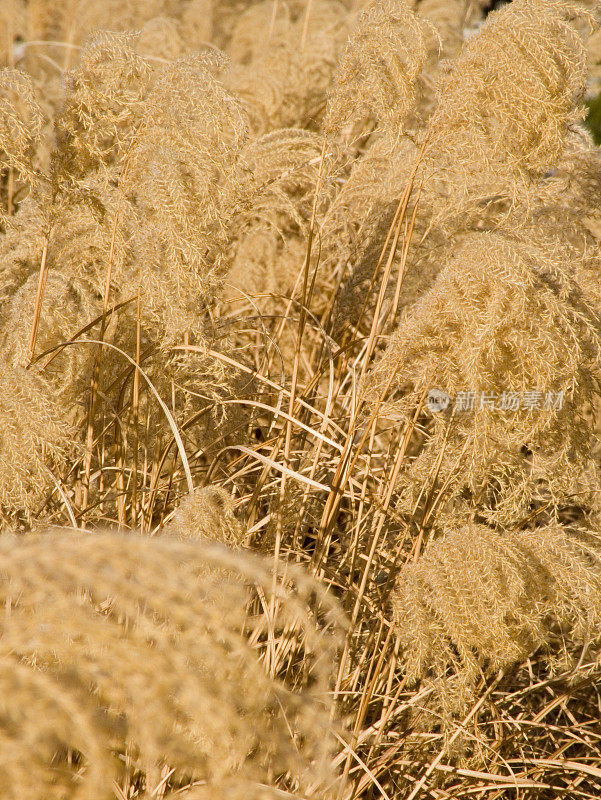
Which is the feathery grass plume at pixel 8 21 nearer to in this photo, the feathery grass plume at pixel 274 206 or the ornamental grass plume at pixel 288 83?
the ornamental grass plume at pixel 288 83

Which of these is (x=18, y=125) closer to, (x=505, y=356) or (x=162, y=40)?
(x=505, y=356)

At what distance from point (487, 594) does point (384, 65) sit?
49.8 inches

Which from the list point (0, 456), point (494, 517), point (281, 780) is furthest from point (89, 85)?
point (281, 780)

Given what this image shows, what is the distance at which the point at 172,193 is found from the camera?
1.53 m

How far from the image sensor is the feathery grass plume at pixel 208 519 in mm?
1348

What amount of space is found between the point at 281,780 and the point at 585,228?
1.75m

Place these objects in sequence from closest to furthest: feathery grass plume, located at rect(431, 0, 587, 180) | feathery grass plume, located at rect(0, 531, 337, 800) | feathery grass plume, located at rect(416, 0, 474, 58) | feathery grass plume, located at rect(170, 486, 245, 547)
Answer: feathery grass plume, located at rect(0, 531, 337, 800), feathery grass plume, located at rect(170, 486, 245, 547), feathery grass plume, located at rect(431, 0, 587, 180), feathery grass plume, located at rect(416, 0, 474, 58)

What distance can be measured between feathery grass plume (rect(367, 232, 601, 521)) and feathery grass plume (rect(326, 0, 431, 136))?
0.40 metres

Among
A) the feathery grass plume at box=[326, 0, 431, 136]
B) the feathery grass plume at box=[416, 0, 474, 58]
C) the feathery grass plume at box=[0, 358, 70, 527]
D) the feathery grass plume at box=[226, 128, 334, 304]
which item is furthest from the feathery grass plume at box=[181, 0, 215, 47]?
the feathery grass plume at box=[0, 358, 70, 527]

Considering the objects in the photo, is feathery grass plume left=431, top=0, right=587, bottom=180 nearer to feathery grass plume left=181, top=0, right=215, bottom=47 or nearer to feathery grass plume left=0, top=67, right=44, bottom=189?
feathery grass plume left=0, top=67, right=44, bottom=189

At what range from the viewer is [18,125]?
1.58 m

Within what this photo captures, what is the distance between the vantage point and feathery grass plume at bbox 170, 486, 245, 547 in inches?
53.1

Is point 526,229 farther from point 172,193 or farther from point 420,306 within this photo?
point 172,193

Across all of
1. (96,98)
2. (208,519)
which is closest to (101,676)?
(208,519)
